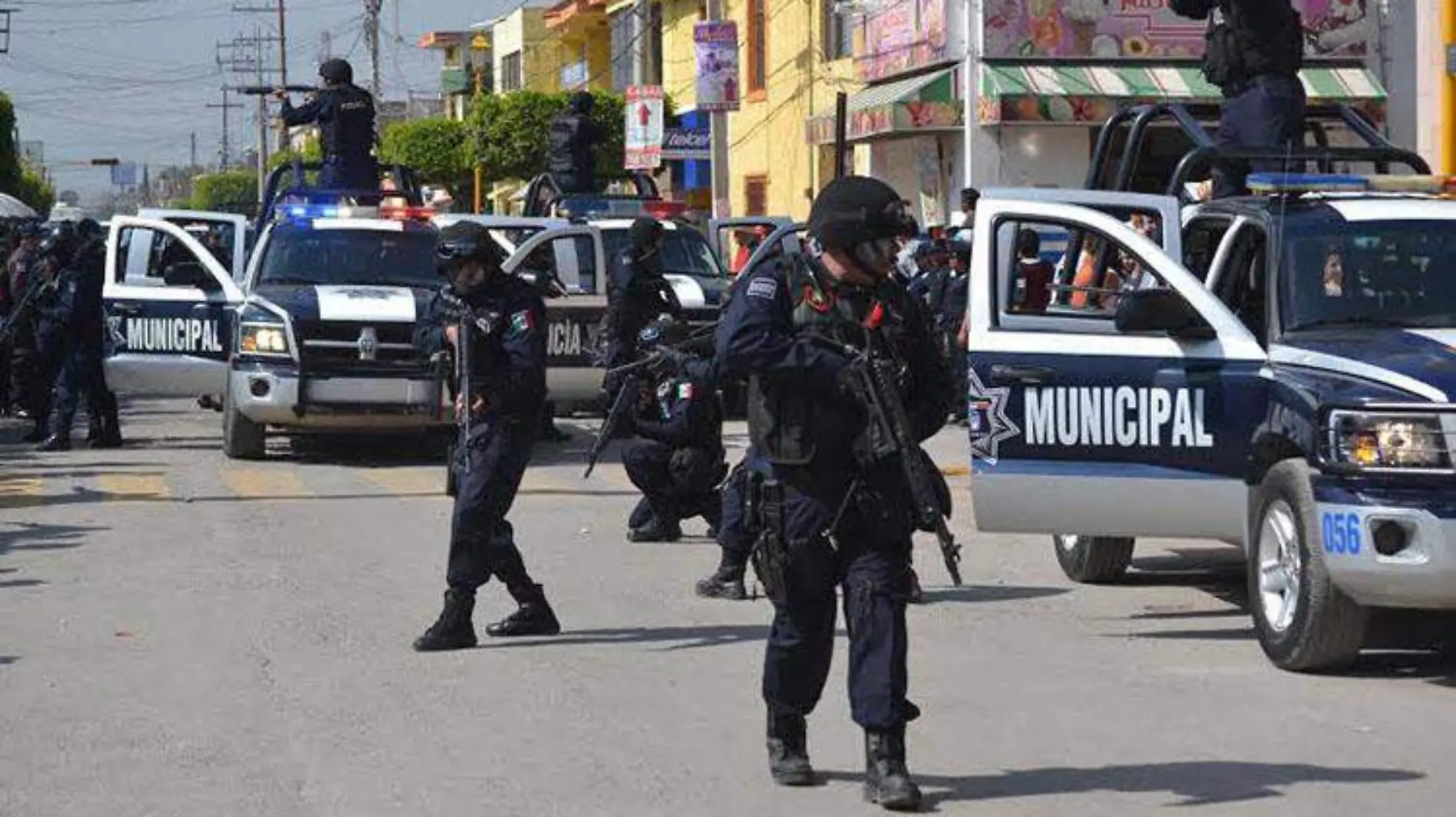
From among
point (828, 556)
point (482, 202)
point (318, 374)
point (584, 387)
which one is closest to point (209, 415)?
point (584, 387)

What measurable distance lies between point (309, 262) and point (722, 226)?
7.50 metres

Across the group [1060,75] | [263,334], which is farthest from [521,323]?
[1060,75]

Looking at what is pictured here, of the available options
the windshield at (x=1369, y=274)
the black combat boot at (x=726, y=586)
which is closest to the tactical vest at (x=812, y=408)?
the windshield at (x=1369, y=274)

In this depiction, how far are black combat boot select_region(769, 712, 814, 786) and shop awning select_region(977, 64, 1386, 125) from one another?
80.1 ft

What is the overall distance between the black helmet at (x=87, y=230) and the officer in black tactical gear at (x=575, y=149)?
7.96 m

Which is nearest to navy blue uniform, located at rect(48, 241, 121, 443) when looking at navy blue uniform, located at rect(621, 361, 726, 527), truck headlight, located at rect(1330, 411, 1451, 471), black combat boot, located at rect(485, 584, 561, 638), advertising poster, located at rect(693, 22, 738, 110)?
navy blue uniform, located at rect(621, 361, 726, 527)

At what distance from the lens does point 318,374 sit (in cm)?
1922

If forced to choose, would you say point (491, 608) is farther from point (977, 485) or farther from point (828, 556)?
point (828, 556)

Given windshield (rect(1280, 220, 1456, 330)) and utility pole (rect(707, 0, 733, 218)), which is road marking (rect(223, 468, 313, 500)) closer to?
windshield (rect(1280, 220, 1456, 330))

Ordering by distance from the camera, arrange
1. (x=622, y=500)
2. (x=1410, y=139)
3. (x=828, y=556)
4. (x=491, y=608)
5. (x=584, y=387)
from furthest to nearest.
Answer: (x=1410, y=139) < (x=584, y=387) < (x=622, y=500) < (x=491, y=608) < (x=828, y=556)

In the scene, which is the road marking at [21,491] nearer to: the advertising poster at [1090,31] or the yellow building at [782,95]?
the advertising poster at [1090,31]

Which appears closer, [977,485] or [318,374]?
[977,485]

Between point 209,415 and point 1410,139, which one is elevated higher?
point 1410,139

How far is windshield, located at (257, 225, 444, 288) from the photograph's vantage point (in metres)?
20.4
